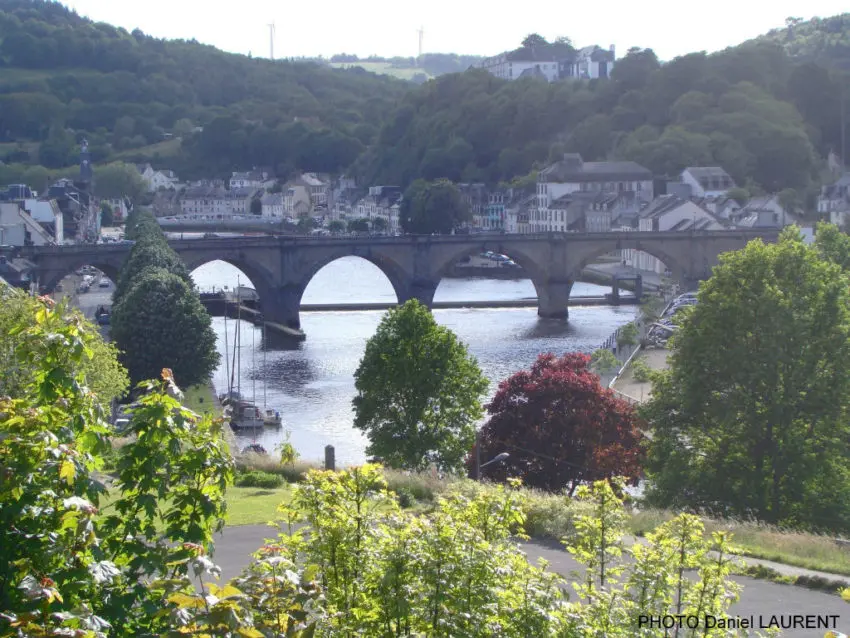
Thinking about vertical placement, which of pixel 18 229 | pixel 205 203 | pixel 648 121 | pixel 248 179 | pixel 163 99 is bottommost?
pixel 18 229

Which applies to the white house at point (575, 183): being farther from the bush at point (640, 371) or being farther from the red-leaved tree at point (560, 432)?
the red-leaved tree at point (560, 432)

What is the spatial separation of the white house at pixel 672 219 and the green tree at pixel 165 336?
121 feet

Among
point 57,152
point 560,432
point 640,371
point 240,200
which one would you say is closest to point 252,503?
point 560,432

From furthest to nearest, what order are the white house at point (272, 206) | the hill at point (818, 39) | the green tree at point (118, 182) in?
the green tree at point (118, 182) → the white house at point (272, 206) → the hill at point (818, 39)

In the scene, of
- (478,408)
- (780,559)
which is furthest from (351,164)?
(780,559)

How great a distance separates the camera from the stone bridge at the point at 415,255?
5791 centimetres

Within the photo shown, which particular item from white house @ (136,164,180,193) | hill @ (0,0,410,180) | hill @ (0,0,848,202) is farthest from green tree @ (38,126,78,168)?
white house @ (136,164,180,193)

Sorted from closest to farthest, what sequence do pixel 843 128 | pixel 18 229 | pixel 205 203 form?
pixel 18 229
pixel 843 128
pixel 205 203

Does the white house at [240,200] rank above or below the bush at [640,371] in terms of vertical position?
above

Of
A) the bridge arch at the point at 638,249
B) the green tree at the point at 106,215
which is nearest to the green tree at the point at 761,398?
the bridge arch at the point at 638,249

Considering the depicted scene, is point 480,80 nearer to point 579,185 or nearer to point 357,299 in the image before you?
point 579,185

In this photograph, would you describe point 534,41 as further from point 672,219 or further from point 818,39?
point 672,219

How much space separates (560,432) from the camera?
1000 inches

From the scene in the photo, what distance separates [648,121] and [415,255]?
48.4 metres
